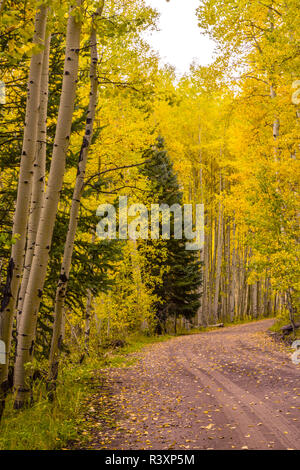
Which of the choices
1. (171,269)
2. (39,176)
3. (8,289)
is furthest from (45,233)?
(171,269)

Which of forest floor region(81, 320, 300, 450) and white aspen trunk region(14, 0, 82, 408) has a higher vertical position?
white aspen trunk region(14, 0, 82, 408)

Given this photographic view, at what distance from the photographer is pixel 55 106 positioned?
291 inches

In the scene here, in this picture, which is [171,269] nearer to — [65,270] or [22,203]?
[65,270]

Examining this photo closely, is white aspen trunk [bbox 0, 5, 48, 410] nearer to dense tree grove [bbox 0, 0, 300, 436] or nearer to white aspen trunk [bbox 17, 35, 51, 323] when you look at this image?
dense tree grove [bbox 0, 0, 300, 436]

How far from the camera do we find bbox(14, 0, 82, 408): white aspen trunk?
5.14m

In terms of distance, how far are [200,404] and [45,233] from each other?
355cm

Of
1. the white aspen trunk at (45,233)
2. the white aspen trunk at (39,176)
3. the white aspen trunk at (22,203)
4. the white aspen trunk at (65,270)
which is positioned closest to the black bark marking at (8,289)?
the white aspen trunk at (22,203)

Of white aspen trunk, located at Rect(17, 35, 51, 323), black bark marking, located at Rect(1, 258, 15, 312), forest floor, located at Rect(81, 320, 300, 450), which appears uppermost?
white aspen trunk, located at Rect(17, 35, 51, 323)

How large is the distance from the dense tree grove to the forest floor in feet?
4.01

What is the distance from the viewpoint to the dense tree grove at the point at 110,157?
5.15 m

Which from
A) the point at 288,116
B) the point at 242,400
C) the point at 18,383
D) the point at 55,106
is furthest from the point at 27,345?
the point at 288,116

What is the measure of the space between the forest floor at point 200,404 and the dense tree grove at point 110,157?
122cm

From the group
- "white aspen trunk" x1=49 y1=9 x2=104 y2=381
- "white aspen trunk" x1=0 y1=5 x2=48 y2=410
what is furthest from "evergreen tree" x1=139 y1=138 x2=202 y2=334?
"white aspen trunk" x1=0 y1=5 x2=48 y2=410

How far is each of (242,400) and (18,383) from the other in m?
3.40
